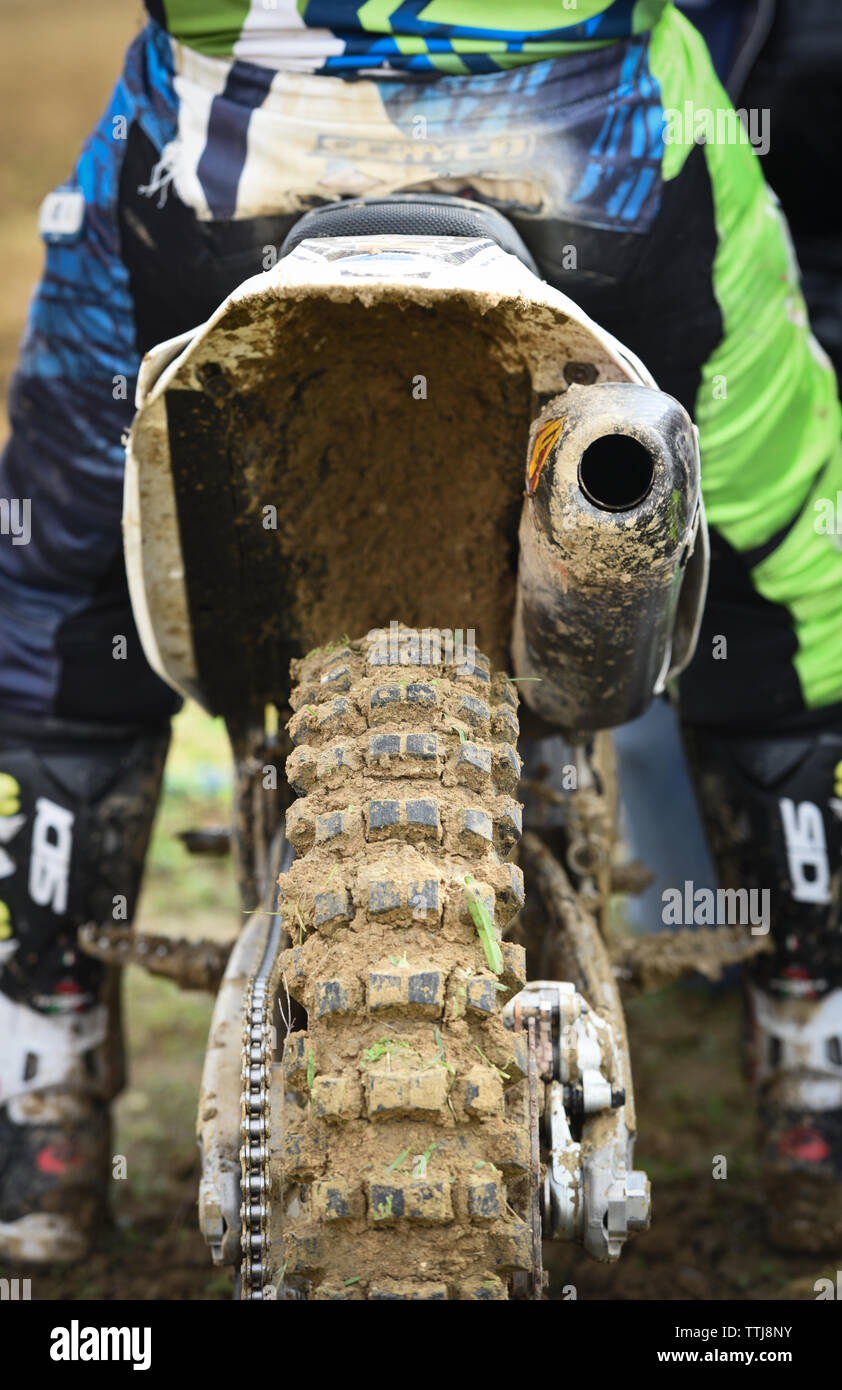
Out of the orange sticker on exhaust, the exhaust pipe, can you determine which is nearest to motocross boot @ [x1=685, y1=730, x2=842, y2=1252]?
the exhaust pipe

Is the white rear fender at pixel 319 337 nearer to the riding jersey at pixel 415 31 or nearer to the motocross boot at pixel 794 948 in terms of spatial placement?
the riding jersey at pixel 415 31

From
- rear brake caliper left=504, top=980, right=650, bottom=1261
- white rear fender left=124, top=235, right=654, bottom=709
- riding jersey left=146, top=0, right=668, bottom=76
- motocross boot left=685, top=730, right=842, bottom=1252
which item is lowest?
rear brake caliper left=504, top=980, right=650, bottom=1261

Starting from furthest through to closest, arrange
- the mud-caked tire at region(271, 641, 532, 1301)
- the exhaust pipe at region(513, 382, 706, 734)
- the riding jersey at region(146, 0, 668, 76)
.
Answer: the riding jersey at region(146, 0, 668, 76) → the exhaust pipe at region(513, 382, 706, 734) → the mud-caked tire at region(271, 641, 532, 1301)

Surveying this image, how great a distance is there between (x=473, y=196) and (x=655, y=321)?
0.31 metres

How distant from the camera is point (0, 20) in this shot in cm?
1095

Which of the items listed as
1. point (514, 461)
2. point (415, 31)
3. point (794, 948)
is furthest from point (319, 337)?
point (794, 948)

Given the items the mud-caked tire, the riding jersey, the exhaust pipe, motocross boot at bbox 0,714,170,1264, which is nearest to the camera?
the mud-caked tire

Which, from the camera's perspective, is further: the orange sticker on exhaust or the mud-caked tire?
the orange sticker on exhaust

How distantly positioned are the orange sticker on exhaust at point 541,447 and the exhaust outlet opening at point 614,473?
1.4 inches

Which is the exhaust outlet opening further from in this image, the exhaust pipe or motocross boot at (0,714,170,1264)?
motocross boot at (0,714,170,1264)

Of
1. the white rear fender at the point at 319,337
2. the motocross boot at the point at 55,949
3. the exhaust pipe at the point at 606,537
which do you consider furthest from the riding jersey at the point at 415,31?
the motocross boot at the point at 55,949

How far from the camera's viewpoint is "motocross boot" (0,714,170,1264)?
2.20 meters

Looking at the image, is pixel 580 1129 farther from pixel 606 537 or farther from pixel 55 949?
pixel 55 949
